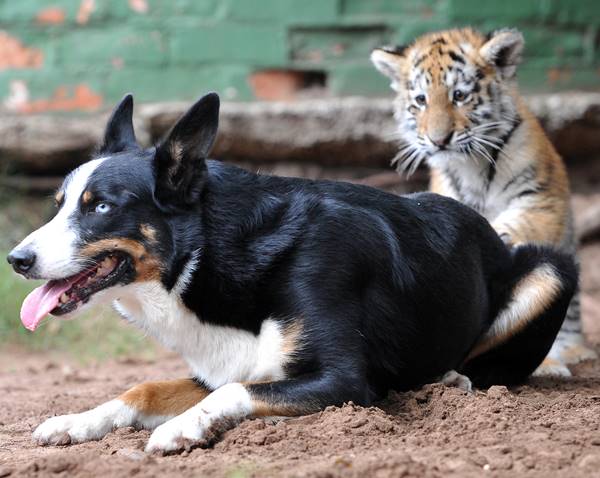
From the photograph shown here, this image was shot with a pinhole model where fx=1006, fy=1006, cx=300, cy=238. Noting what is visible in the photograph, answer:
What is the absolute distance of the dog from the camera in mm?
3762

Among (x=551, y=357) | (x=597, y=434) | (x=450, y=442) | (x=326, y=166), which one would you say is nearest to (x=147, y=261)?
(x=450, y=442)

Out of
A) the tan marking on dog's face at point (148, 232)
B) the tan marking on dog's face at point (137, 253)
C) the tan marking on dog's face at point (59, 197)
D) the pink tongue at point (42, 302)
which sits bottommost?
the pink tongue at point (42, 302)

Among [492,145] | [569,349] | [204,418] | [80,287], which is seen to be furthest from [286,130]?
[204,418]

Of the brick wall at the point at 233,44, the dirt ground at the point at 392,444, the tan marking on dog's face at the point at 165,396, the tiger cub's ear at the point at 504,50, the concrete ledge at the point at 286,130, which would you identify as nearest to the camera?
the dirt ground at the point at 392,444

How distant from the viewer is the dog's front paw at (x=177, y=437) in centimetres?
351

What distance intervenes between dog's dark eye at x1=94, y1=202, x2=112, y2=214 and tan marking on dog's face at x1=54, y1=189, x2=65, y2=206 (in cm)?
20

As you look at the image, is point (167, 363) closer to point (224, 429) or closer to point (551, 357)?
point (551, 357)

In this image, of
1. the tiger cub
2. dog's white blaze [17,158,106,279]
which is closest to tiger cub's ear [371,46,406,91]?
the tiger cub

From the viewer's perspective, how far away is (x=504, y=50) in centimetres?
630

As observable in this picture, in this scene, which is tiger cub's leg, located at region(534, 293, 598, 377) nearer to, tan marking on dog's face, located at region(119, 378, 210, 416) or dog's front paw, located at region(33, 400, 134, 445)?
tan marking on dog's face, located at region(119, 378, 210, 416)

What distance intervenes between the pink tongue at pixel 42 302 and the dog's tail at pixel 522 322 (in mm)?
1940

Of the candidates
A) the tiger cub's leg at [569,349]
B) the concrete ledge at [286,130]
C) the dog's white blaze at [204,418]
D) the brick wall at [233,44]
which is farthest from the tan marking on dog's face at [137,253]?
the brick wall at [233,44]

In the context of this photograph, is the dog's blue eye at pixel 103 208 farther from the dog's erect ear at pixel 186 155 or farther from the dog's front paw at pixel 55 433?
the dog's front paw at pixel 55 433

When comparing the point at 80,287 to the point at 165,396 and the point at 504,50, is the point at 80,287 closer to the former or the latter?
the point at 165,396
